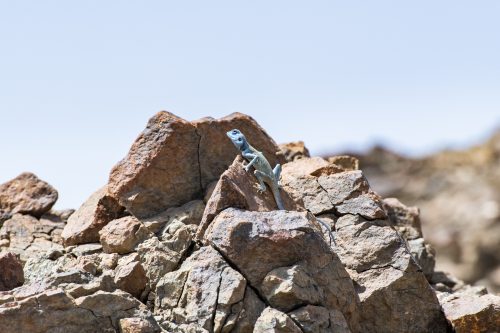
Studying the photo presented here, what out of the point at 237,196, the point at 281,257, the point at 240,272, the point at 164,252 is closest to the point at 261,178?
the point at 237,196

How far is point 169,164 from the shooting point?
13.9 meters

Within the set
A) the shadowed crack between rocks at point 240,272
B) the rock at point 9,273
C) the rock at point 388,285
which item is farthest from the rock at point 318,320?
the rock at point 9,273

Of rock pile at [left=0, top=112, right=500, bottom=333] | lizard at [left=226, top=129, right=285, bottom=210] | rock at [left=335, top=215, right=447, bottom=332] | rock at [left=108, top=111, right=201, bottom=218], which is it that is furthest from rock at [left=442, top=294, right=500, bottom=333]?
rock at [left=108, top=111, right=201, bottom=218]

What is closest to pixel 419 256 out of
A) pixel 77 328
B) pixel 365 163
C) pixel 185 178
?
pixel 185 178

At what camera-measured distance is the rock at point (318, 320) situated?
1083cm

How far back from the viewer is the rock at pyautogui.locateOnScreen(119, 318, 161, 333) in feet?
33.8

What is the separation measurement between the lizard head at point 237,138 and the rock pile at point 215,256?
372mm

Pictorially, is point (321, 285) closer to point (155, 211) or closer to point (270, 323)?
point (270, 323)

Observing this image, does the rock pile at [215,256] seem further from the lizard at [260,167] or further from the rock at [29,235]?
the lizard at [260,167]

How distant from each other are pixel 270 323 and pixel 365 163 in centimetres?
2875

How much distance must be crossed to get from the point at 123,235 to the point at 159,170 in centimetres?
148

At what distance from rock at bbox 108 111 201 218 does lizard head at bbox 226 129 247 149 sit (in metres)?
0.59

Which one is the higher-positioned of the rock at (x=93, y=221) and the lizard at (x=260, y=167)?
the lizard at (x=260, y=167)

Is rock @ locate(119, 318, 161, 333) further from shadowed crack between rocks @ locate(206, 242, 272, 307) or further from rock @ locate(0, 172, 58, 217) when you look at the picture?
rock @ locate(0, 172, 58, 217)
